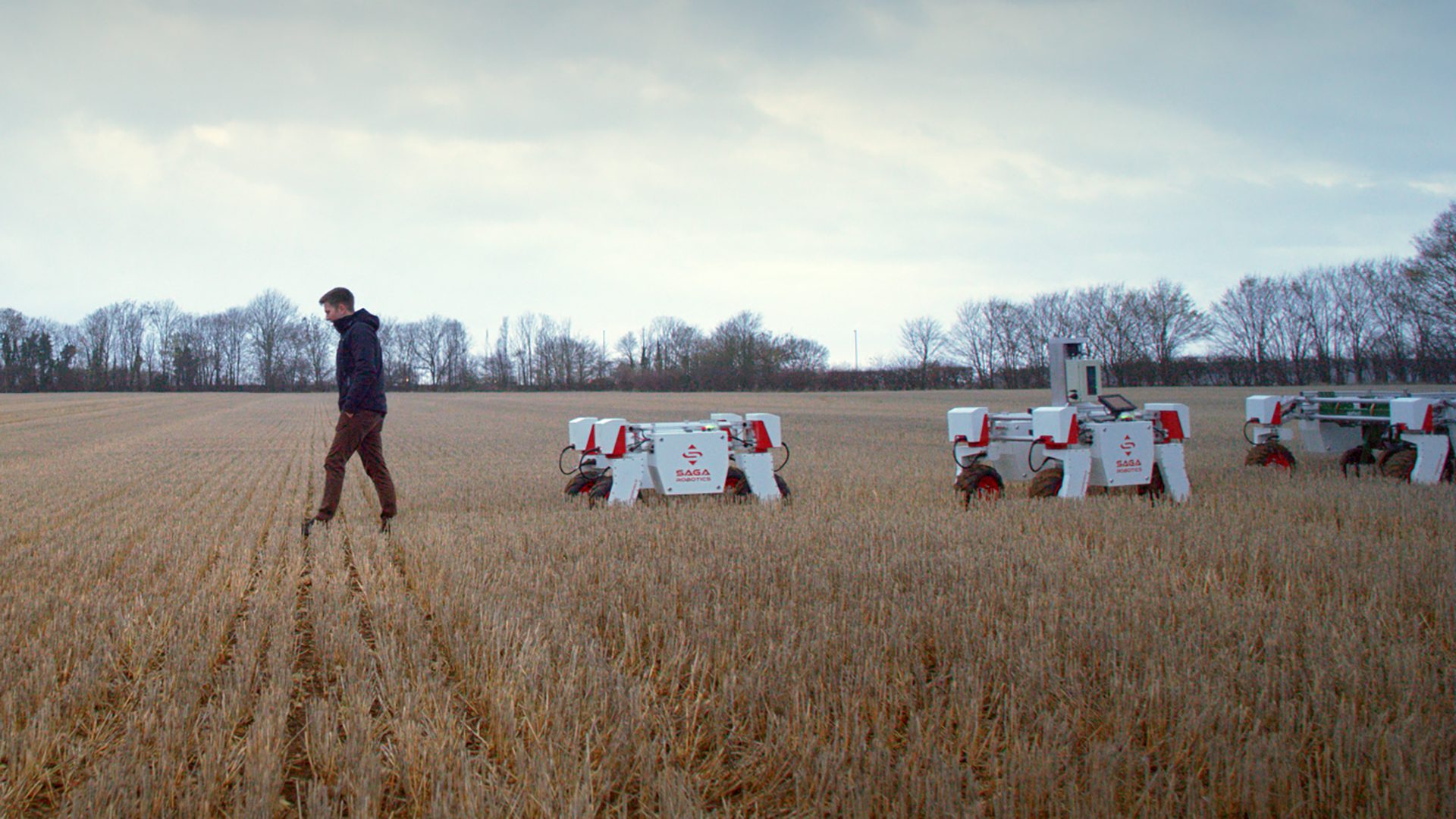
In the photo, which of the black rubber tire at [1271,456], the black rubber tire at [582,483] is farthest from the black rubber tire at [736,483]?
the black rubber tire at [1271,456]

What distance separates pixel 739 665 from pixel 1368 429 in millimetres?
11868

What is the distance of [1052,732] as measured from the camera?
2963 millimetres

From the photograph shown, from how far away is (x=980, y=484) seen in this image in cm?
927

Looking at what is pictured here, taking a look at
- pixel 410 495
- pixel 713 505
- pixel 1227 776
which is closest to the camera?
pixel 1227 776

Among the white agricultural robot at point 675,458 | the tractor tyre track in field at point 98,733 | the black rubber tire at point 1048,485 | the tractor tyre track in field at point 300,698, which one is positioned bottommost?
the tractor tyre track in field at point 300,698

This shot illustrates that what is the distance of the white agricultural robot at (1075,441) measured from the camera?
29.2ft

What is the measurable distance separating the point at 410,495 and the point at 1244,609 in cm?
904

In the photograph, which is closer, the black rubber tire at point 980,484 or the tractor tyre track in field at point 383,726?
the tractor tyre track in field at point 383,726

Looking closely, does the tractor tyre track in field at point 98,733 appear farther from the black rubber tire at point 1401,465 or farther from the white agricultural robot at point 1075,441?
the black rubber tire at point 1401,465

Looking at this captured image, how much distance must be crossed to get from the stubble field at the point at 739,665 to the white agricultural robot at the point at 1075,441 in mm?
1175

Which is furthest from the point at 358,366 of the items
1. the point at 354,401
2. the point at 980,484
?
the point at 980,484

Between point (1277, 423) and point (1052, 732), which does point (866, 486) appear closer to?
point (1277, 423)

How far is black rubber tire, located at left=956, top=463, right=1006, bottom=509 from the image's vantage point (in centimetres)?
918

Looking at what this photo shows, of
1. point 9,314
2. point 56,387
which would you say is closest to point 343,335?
point 56,387
